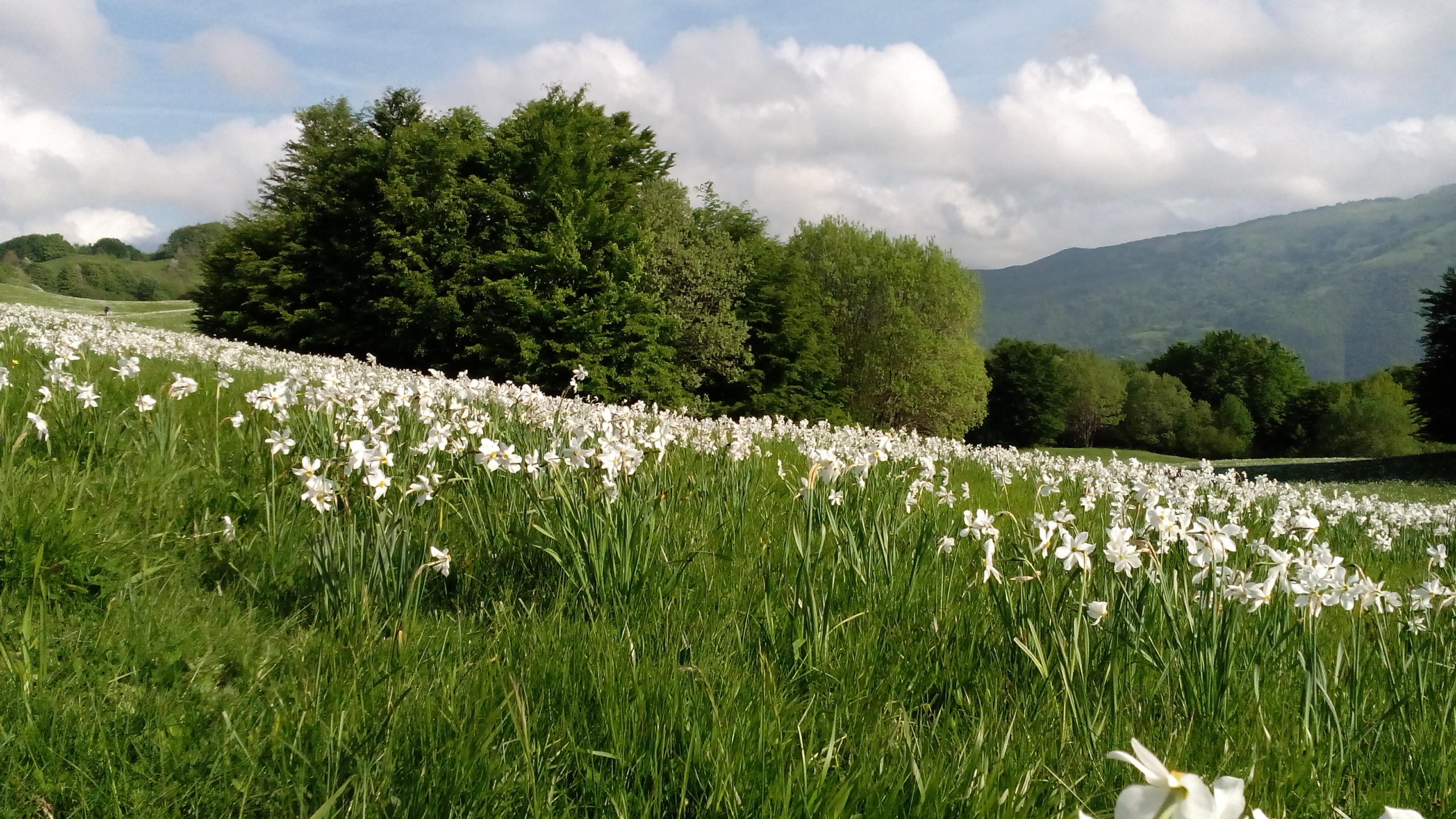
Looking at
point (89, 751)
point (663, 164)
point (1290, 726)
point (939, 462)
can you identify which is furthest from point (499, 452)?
point (663, 164)

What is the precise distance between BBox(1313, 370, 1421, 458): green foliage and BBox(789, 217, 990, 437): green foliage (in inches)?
2234

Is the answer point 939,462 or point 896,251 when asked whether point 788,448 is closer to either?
point 939,462

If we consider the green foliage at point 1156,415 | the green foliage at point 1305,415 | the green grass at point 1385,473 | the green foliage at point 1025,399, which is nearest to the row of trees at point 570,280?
the green grass at point 1385,473

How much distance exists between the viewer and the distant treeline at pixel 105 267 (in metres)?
133

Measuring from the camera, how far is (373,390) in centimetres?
556

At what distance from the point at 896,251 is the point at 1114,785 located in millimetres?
54075

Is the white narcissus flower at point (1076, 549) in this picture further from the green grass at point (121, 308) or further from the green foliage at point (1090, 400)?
the green foliage at point (1090, 400)

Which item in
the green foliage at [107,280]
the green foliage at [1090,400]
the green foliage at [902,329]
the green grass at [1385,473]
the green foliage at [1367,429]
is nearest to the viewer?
the green grass at [1385,473]

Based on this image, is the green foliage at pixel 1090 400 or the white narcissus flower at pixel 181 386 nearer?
the white narcissus flower at pixel 181 386

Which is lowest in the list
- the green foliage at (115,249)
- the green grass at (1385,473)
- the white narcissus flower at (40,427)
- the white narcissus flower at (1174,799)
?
the green grass at (1385,473)

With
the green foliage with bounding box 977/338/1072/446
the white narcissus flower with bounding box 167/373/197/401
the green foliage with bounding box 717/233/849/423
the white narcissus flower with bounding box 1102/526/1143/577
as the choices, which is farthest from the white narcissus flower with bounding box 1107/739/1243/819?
the green foliage with bounding box 977/338/1072/446

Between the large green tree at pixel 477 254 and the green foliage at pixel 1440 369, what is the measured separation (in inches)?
1383

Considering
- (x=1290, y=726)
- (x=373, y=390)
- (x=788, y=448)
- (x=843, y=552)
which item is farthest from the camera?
(x=788, y=448)

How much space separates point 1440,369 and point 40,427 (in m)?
50.3
